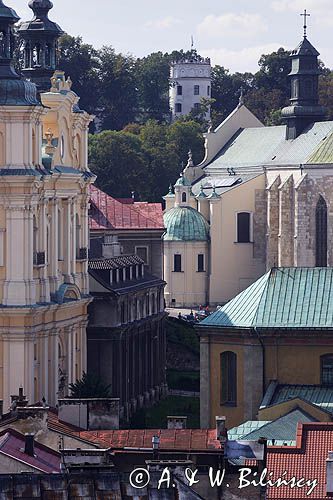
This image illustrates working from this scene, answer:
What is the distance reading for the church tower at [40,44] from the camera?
8294 centimetres

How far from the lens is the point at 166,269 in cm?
13625

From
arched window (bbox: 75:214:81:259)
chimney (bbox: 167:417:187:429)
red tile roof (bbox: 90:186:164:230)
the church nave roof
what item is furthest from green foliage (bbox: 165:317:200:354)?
chimney (bbox: 167:417:187:429)

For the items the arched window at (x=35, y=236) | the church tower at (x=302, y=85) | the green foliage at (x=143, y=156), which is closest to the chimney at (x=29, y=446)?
the arched window at (x=35, y=236)

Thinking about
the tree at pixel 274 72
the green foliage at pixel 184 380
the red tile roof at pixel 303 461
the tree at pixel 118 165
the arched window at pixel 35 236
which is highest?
the tree at pixel 274 72

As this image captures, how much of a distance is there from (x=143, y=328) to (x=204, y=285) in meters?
49.2

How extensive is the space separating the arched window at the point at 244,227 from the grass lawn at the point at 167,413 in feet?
169

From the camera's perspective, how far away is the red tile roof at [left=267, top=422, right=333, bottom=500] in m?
44.2

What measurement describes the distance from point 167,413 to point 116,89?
111 metres

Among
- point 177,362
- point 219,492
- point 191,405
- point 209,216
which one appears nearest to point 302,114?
point 209,216

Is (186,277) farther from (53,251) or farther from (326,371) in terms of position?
(326,371)

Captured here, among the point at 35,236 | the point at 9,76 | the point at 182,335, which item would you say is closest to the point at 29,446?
the point at 35,236

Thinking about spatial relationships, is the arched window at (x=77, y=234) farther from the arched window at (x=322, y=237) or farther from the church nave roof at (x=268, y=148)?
the church nave roof at (x=268, y=148)

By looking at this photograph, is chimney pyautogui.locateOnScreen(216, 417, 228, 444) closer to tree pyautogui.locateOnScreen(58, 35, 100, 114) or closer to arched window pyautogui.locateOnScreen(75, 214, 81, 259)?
arched window pyautogui.locateOnScreen(75, 214, 81, 259)

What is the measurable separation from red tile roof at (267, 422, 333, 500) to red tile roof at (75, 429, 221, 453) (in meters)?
1.65
